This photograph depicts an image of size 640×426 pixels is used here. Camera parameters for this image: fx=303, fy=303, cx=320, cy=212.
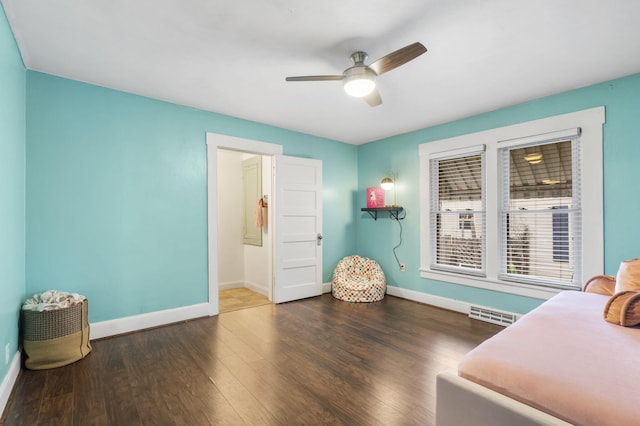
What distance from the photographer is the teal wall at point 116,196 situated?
9.07 ft

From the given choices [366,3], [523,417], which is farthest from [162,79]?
[523,417]

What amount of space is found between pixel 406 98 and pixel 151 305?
11.8ft

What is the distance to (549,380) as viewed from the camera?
1.17 meters

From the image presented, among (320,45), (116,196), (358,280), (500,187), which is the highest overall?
(320,45)

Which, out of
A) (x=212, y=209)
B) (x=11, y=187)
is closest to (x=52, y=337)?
(x=11, y=187)

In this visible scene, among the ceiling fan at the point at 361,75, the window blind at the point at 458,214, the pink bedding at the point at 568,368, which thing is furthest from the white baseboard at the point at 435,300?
the ceiling fan at the point at 361,75

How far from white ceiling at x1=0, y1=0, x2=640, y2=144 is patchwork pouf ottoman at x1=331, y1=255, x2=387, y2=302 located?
2531mm

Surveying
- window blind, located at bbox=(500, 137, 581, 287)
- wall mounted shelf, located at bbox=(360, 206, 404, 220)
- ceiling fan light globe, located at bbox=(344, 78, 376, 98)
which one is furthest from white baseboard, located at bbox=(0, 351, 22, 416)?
window blind, located at bbox=(500, 137, 581, 287)

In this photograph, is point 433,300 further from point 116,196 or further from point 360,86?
point 116,196

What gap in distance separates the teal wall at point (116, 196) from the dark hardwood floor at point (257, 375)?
0.55 meters

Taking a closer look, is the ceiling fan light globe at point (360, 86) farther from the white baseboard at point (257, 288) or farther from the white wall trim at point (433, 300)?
the white baseboard at point (257, 288)

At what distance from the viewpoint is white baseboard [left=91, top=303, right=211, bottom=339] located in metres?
3.01

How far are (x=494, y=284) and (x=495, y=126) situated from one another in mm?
1904

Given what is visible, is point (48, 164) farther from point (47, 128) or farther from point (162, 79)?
point (162, 79)
